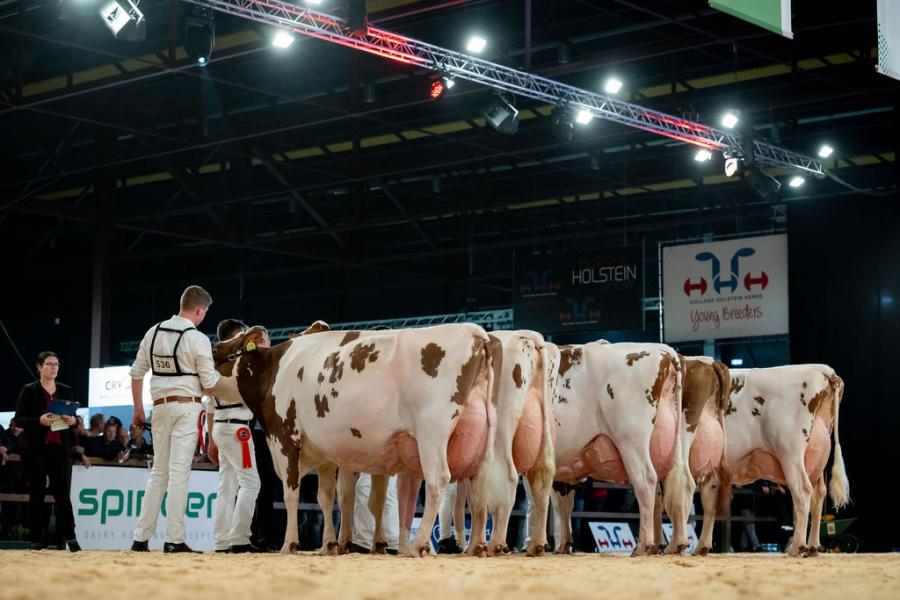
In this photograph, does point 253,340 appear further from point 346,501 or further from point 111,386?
point 111,386

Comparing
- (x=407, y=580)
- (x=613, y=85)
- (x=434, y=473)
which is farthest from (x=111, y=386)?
(x=407, y=580)

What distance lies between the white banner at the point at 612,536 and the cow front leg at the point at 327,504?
267 inches

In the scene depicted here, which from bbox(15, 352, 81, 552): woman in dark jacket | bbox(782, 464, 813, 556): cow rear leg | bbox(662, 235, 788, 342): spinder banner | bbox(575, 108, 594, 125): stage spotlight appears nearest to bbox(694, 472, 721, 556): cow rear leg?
bbox(782, 464, 813, 556): cow rear leg

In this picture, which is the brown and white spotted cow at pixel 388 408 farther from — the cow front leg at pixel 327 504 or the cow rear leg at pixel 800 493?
the cow rear leg at pixel 800 493

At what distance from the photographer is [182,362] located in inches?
345

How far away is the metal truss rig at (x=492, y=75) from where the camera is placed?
1389 centimetres

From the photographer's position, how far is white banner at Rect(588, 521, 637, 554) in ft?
51.3

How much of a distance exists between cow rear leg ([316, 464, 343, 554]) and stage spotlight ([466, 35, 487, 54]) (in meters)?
7.83

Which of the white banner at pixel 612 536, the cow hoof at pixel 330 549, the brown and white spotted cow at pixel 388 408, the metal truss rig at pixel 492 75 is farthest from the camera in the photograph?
the white banner at pixel 612 536

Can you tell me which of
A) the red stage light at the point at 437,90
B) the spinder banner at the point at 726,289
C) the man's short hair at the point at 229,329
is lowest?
the man's short hair at the point at 229,329

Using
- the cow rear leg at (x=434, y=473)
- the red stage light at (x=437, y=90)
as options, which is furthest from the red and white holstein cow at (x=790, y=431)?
the red stage light at (x=437, y=90)

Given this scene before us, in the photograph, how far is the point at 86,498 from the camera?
11.1 m

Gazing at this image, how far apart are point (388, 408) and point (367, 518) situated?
1.81 meters

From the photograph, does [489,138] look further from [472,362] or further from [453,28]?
[472,362]
